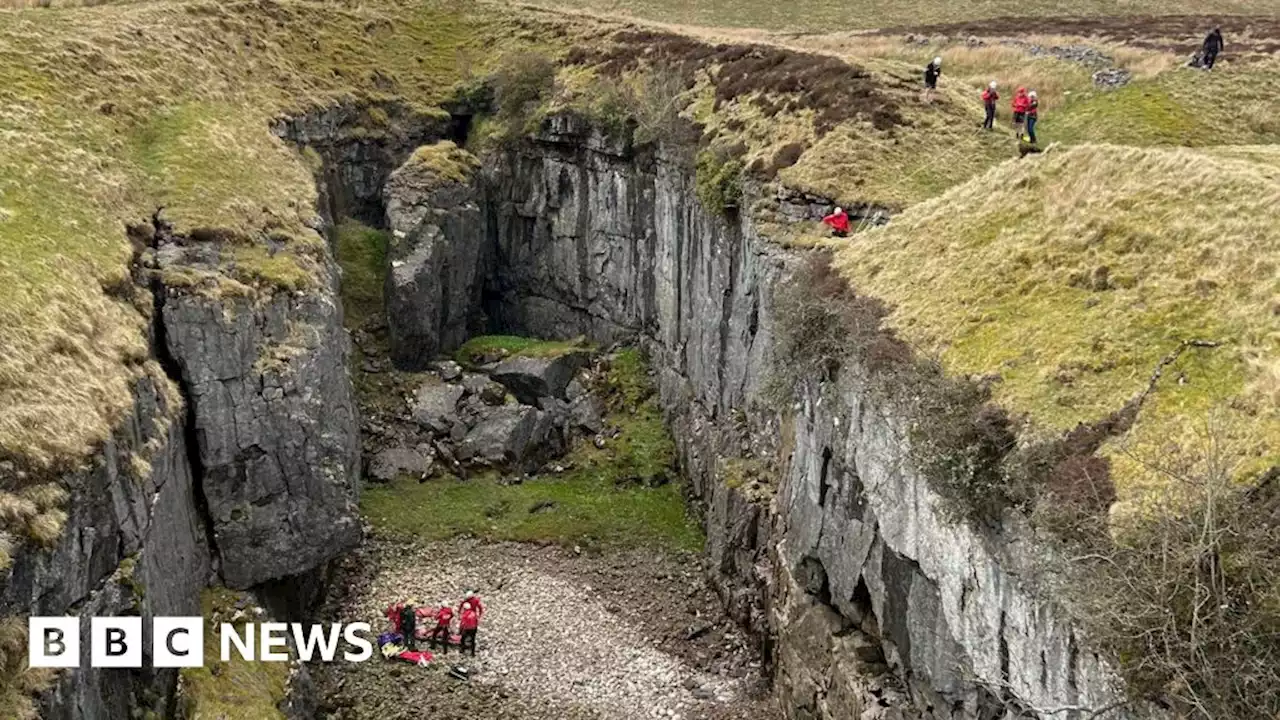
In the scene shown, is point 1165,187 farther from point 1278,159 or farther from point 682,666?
point 682,666

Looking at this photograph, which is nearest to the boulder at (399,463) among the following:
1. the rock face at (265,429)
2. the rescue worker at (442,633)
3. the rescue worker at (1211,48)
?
the rock face at (265,429)

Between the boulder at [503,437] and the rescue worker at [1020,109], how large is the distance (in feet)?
87.6

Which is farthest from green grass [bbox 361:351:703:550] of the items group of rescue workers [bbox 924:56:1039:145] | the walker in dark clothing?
group of rescue workers [bbox 924:56:1039:145]

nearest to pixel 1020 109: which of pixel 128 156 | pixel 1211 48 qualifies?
pixel 1211 48

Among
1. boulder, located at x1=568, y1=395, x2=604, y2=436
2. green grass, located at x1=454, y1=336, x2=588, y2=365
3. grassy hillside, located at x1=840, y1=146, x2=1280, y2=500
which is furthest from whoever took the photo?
green grass, located at x1=454, y1=336, x2=588, y2=365

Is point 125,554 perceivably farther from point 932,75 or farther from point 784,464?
point 932,75

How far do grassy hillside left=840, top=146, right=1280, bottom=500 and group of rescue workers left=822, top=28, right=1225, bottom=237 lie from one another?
664 cm

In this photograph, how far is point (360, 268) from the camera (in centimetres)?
5922

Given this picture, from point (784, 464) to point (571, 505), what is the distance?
14.9 meters

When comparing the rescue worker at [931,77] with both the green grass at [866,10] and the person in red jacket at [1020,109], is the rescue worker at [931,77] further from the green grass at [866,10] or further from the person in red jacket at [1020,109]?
the green grass at [866,10]

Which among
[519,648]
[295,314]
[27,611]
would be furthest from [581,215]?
[27,611]

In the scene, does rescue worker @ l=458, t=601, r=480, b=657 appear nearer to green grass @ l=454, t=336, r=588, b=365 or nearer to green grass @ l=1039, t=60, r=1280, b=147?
green grass @ l=454, t=336, r=588, b=365

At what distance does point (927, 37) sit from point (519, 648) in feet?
174

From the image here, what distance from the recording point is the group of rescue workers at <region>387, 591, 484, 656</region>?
36875 mm
